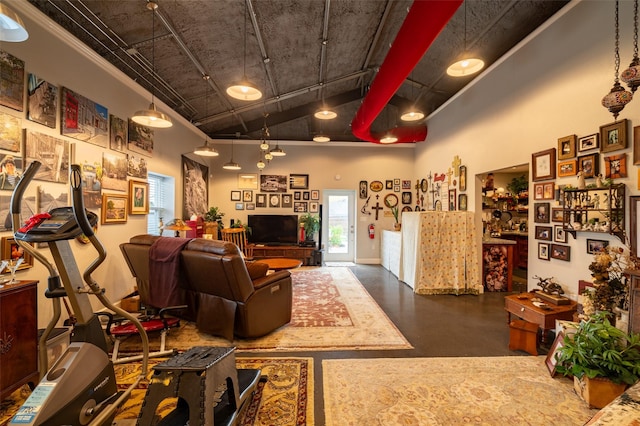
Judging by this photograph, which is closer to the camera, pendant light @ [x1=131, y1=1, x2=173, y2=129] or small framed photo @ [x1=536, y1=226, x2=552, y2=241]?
pendant light @ [x1=131, y1=1, x2=173, y2=129]

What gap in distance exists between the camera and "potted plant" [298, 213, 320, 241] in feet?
24.6

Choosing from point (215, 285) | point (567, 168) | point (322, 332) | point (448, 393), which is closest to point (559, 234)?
point (567, 168)

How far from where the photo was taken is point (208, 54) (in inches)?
160

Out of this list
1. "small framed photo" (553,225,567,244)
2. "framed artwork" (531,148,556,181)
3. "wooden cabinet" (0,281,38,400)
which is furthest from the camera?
"framed artwork" (531,148,556,181)

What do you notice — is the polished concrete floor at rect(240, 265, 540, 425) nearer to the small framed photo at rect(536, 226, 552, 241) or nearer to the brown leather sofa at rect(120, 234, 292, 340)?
the brown leather sofa at rect(120, 234, 292, 340)

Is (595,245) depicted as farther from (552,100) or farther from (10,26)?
(10,26)

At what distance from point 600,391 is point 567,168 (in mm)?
2346

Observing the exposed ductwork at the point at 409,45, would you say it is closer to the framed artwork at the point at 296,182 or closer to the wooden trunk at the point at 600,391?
the framed artwork at the point at 296,182

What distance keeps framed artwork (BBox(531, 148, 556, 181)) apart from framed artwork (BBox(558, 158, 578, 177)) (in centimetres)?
10

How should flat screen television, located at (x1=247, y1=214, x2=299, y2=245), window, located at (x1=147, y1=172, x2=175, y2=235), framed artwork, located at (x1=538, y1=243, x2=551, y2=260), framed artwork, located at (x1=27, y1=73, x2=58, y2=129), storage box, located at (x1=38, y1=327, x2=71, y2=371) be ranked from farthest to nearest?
flat screen television, located at (x1=247, y1=214, x2=299, y2=245)
window, located at (x1=147, y1=172, x2=175, y2=235)
framed artwork, located at (x1=538, y1=243, x2=551, y2=260)
framed artwork, located at (x1=27, y1=73, x2=58, y2=129)
storage box, located at (x1=38, y1=327, x2=71, y2=371)

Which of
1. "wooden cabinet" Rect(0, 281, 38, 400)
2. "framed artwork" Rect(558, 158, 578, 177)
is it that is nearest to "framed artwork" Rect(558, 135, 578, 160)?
"framed artwork" Rect(558, 158, 578, 177)

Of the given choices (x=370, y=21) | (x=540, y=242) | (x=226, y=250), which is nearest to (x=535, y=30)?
(x=370, y=21)

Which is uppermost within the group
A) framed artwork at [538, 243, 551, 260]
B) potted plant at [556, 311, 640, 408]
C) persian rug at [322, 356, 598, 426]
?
framed artwork at [538, 243, 551, 260]

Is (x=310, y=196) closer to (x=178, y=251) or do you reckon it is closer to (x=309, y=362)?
(x=178, y=251)
